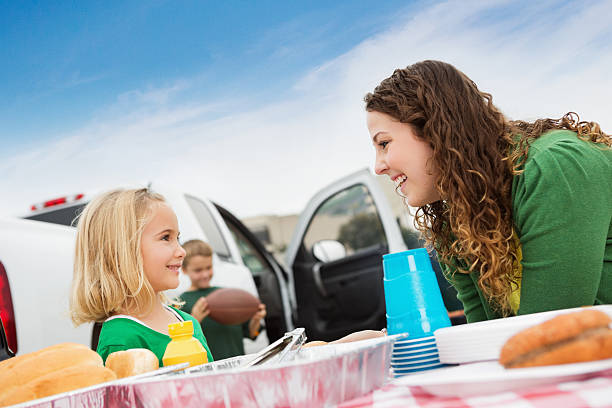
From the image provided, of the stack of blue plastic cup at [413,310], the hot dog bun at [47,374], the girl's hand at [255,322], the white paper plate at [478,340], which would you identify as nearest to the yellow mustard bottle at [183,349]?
the hot dog bun at [47,374]

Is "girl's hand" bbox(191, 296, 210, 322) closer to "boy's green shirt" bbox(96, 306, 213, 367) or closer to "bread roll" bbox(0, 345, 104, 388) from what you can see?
"boy's green shirt" bbox(96, 306, 213, 367)

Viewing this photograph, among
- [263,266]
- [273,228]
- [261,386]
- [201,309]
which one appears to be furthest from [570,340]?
[273,228]

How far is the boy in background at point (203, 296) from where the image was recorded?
296 centimetres

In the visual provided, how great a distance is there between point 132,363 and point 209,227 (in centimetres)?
272

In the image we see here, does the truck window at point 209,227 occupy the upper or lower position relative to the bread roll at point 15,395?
upper

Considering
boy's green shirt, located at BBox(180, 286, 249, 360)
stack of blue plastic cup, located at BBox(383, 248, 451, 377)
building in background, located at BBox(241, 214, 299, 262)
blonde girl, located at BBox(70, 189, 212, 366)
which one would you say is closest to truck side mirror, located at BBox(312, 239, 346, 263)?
boy's green shirt, located at BBox(180, 286, 249, 360)

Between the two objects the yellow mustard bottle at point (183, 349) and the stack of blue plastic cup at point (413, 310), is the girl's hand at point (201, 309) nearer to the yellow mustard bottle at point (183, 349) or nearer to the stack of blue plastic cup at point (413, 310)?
the yellow mustard bottle at point (183, 349)

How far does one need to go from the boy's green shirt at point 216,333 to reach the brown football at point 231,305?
4cm

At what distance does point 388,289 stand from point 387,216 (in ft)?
11.4

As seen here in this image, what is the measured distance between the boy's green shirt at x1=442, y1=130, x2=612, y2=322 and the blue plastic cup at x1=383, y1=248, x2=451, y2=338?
358 mm

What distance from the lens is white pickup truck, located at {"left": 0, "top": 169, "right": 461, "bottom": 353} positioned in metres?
2.18

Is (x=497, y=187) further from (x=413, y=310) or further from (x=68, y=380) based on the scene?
(x=68, y=380)

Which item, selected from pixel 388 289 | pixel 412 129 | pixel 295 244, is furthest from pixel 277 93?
pixel 388 289

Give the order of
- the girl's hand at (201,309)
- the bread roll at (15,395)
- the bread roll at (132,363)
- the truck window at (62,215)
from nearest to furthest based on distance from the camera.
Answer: the bread roll at (15,395) → the bread roll at (132,363) → the girl's hand at (201,309) → the truck window at (62,215)
